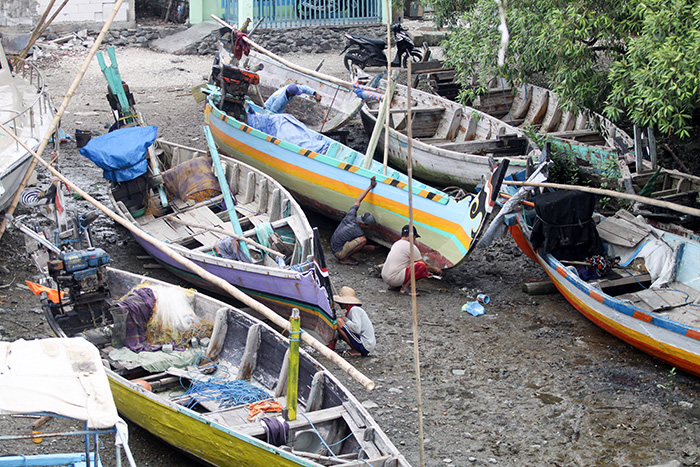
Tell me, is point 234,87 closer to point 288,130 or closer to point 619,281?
point 288,130

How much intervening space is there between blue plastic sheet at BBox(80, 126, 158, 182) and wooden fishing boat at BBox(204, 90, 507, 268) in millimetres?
2337

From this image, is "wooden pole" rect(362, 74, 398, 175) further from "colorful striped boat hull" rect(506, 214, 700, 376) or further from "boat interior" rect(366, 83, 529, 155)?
"colorful striped boat hull" rect(506, 214, 700, 376)

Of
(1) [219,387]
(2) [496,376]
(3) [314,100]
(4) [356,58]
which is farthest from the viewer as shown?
(4) [356,58]

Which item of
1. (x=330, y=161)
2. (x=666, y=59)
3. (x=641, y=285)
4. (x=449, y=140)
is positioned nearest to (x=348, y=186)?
(x=330, y=161)

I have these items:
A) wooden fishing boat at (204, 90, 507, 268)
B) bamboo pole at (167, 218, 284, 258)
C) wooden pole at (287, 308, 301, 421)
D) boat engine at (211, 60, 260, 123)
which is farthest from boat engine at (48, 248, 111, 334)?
A: boat engine at (211, 60, 260, 123)

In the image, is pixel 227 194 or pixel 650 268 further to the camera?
pixel 227 194

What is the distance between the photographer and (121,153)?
9.87 m

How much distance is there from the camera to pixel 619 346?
822 centimetres

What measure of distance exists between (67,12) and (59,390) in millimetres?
20062

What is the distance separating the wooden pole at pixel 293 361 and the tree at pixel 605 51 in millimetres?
4589

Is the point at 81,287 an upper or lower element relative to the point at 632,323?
upper

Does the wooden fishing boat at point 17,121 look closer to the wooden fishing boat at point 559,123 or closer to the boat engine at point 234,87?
the boat engine at point 234,87

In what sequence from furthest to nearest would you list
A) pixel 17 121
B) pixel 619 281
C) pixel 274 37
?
1. pixel 274 37
2. pixel 17 121
3. pixel 619 281

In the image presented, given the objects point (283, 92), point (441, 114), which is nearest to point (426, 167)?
point (441, 114)
